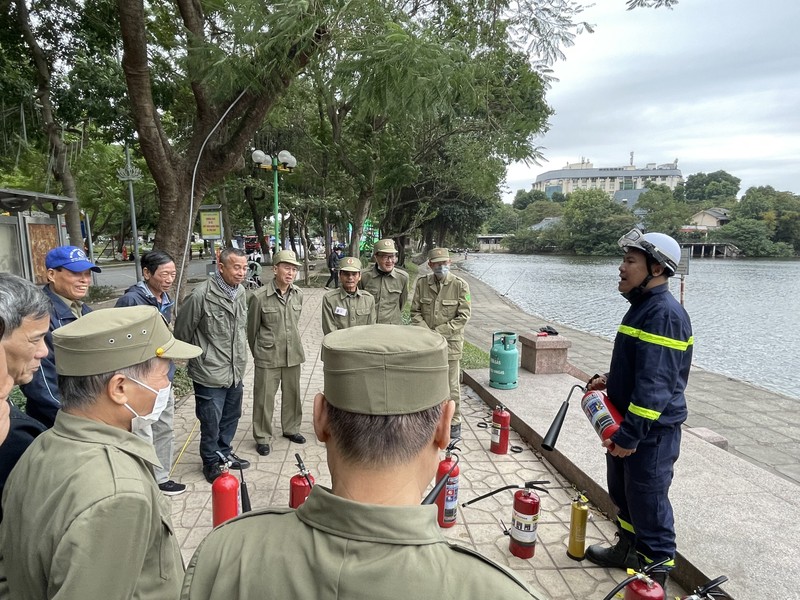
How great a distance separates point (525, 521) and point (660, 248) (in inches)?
78.7

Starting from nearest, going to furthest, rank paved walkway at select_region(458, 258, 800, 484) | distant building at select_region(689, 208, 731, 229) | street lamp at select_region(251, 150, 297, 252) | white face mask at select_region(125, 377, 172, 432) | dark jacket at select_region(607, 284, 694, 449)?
white face mask at select_region(125, 377, 172, 432), dark jacket at select_region(607, 284, 694, 449), paved walkway at select_region(458, 258, 800, 484), street lamp at select_region(251, 150, 297, 252), distant building at select_region(689, 208, 731, 229)

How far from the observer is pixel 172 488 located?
4031mm

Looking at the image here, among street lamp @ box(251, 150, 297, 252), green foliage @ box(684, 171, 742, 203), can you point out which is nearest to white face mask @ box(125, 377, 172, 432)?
street lamp @ box(251, 150, 297, 252)

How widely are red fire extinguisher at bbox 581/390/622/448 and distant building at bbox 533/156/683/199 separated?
160 meters

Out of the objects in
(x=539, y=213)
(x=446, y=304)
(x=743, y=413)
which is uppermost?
(x=539, y=213)

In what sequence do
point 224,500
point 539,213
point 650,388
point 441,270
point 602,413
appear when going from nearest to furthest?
1. point 650,388
2. point 602,413
3. point 224,500
4. point 441,270
5. point 539,213

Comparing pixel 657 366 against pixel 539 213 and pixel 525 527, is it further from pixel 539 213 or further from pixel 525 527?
pixel 539 213

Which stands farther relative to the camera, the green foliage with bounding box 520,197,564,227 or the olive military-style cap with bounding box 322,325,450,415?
the green foliage with bounding box 520,197,564,227

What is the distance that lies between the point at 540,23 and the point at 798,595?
952 cm

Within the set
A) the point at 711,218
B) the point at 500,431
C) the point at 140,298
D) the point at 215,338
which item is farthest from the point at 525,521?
the point at 711,218

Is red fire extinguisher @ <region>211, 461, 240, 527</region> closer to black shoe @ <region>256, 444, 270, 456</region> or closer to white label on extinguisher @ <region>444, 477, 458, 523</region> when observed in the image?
white label on extinguisher @ <region>444, 477, 458, 523</region>

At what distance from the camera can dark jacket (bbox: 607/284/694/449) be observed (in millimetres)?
2648

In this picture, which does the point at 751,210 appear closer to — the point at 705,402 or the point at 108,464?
the point at 705,402

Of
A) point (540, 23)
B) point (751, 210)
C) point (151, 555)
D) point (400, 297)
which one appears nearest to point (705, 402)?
point (400, 297)
